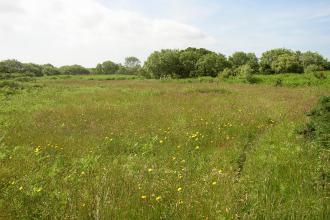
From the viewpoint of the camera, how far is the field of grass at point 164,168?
12.6 feet

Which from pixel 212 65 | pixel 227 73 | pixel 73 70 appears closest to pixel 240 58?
pixel 212 65

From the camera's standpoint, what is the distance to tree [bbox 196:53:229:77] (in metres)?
45.8

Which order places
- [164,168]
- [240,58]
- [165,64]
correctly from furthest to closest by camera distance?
[240,58], [165,64], [164,168]

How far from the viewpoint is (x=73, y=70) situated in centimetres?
9175

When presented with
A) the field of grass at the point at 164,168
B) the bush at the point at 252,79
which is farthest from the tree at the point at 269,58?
the field of grass at the point at 164,168

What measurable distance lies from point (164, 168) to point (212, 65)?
138 ft

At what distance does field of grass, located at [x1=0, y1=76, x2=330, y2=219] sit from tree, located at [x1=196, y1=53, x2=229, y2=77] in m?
35.5

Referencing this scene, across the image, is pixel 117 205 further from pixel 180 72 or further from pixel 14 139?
pixel 180 72

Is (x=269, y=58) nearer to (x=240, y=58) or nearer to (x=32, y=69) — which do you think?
(x=240, y=58)

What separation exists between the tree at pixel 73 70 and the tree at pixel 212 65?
53.7 m

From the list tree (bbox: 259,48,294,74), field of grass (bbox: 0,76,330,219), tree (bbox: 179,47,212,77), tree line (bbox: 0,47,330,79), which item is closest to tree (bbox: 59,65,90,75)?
tree line (bbox: 0,47,330,79)

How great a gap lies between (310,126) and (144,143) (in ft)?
13.6

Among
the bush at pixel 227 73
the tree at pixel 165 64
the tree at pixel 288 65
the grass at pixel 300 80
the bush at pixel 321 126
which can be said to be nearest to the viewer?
the bush at pixel 321 126

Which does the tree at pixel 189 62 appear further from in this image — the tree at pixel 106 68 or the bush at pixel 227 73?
the tree at pixel 106 68
